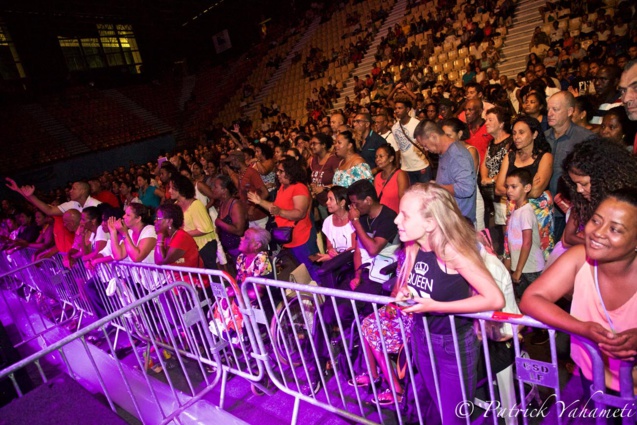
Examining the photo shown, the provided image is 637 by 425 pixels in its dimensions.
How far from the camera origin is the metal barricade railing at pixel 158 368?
8.79ft

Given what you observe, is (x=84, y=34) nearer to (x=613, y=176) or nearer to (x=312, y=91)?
(x=312, y=91)

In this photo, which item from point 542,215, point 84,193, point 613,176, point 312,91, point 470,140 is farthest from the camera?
point 312,91

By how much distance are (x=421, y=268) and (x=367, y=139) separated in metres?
3.66

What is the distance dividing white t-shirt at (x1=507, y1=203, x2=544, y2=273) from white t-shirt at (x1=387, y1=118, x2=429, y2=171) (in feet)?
6.50

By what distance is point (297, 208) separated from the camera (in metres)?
3.84

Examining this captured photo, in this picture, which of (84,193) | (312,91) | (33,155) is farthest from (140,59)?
(84,193)

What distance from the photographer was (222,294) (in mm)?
2916

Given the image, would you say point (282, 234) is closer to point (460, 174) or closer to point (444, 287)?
point (460, 174)

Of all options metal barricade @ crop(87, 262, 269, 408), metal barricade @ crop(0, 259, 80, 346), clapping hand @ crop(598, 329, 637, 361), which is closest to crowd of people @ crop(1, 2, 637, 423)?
clapping hand @ crop(598, 329, 637, 361)

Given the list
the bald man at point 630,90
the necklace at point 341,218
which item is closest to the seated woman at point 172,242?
the necklace at point 341,218

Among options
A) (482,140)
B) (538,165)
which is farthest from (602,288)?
(482,140)

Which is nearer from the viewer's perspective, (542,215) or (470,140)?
(542,215)

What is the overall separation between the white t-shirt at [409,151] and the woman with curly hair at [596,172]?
107 inches

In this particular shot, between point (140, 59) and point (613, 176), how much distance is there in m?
29.3
